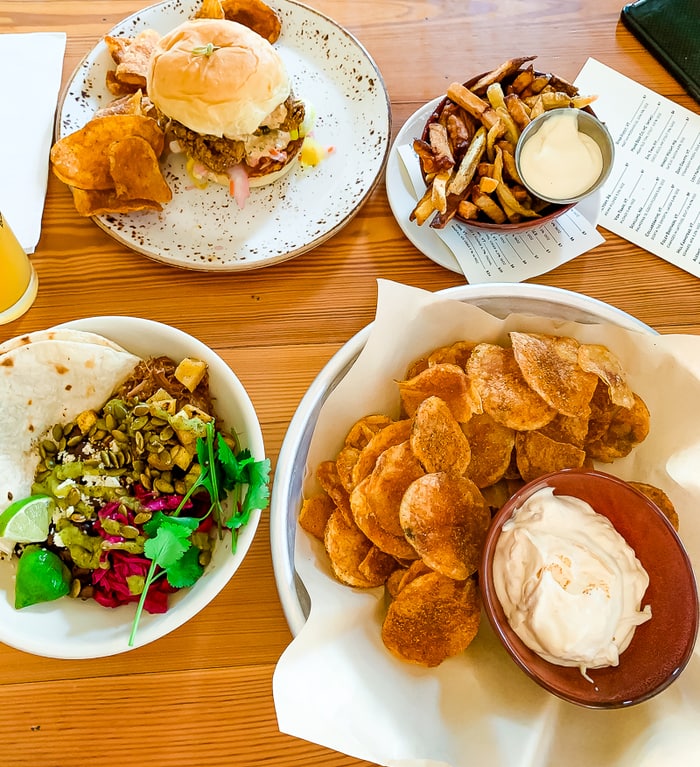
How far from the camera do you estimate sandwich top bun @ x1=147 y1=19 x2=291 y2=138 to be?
3.84ft

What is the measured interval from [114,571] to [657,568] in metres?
0.73

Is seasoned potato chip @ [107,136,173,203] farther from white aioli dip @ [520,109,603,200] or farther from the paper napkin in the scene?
white aioli dip @ [520,109,603,200]

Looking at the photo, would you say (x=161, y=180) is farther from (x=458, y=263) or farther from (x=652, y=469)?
(x=652, y=469)

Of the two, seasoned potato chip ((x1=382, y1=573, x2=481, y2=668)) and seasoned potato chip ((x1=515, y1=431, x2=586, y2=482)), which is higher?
seasoned potato chip ((x1=515, y1=431, x2=586, y2=482))

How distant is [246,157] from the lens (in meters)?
1.26

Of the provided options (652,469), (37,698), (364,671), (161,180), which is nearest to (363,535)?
(364,671)

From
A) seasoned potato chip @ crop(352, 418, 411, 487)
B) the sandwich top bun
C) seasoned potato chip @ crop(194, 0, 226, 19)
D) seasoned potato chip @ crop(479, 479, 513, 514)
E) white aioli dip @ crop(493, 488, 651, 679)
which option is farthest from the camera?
seasoned potato chip @ crop(194, 0, 226, 19)

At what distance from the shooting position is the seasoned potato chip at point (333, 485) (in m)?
0.93

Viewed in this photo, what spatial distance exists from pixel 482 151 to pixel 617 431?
0.52 meters

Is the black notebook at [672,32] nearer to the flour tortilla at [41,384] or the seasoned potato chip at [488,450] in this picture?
the seasoned potato chip at [488,450]

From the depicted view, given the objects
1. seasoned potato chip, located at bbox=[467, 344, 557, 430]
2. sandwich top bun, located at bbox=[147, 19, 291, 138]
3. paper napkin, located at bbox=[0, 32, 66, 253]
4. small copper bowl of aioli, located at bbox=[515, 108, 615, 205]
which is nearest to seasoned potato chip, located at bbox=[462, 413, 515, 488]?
seasoned potato chip, located at bbox=[467, 344, 557, 430]

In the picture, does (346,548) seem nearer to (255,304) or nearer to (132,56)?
(255,304)

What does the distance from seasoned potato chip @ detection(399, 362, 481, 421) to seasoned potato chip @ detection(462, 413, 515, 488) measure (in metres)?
0.04

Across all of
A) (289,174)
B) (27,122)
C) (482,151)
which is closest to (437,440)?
(482,151)
